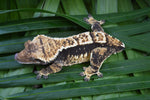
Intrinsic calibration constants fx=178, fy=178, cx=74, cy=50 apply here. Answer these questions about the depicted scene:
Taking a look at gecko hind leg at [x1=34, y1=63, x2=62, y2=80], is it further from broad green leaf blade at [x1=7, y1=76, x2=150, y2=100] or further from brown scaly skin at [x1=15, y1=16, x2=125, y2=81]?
broad green leaf blade at [x1=7, y1=76, x2=150, y2=100]

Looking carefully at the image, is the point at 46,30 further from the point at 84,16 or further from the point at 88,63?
the point at 88,63

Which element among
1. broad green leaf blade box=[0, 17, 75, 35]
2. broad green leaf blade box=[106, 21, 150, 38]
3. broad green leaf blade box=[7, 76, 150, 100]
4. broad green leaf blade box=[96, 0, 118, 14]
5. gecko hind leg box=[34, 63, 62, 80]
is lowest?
broad green leaf blade box=[7, 76, 150, 100]

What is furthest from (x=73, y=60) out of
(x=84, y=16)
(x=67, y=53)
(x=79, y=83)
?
(x=84, y=16)

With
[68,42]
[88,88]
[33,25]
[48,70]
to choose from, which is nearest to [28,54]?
[48,70]

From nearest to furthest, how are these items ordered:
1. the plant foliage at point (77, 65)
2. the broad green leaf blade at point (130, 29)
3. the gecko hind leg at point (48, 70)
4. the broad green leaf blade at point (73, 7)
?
the plant foliage at point (77, 65) → the gecko hind leg at point (48, 70) → the broad green leaf blade at point (130, 29) → the broad green leaf blade at point (73, 7)

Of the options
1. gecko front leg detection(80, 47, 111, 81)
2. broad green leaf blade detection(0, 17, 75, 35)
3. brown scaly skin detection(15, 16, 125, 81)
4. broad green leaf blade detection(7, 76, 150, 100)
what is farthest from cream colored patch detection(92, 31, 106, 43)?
broad green leaf blade detection(7, 76, 150, 100)

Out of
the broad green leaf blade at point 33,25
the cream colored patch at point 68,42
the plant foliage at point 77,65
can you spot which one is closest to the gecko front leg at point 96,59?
the plant foliage at point 77,65

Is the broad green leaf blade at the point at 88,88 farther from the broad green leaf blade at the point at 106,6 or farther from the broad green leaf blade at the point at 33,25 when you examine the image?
the broad green leaf blade at the point at 106,6
